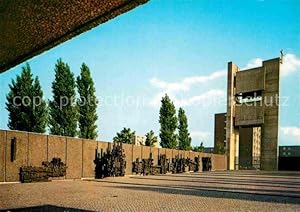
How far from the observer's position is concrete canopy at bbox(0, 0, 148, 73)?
2732 millimetres

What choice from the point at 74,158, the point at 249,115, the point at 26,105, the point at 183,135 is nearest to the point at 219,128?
the point at 183,135

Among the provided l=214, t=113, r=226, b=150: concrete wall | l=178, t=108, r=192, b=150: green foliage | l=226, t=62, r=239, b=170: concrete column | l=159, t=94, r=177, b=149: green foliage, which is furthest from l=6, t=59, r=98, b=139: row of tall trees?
l=214, t=113, r=226, b=150: concrete wall

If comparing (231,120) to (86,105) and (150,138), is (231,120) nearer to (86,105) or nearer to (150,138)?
(150,138)

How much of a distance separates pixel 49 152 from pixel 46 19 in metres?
16.1

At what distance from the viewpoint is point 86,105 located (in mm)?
33656

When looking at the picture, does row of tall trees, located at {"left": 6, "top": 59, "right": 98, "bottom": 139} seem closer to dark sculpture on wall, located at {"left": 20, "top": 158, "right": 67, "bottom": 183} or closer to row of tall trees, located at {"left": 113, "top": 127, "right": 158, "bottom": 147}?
row of tall trees, located at {"left": 113, "top": 127, "right": 158, "bottom": 147}

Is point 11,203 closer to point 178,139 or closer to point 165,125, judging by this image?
point 165,125

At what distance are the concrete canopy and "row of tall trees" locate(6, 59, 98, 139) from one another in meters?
26.6

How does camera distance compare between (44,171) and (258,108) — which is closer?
(44,171)

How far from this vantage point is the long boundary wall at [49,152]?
51.8 ft

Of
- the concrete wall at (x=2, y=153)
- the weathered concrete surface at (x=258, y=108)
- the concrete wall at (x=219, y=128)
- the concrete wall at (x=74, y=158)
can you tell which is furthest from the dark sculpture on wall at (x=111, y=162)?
the concrete wall at (x=219, y=128)

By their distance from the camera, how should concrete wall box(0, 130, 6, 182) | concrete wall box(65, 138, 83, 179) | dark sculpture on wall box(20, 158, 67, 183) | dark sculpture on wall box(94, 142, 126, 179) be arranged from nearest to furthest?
concrete wall box(0, 130, 6, 182)
dark sculpture on wall box(20, 158, 67, 183)
concrete wall box(65, 138, 83, 179)
dark sculpture on wall box(94, 142, 126, 179)

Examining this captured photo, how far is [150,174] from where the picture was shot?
1136 inches

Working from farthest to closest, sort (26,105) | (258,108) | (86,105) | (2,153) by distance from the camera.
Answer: (258,108) < (86,105) < (26,105) < (2,153)
